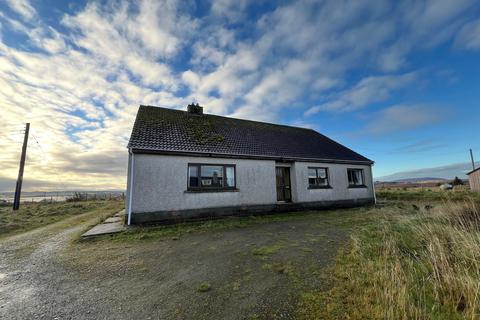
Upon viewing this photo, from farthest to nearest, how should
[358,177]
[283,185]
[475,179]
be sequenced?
[475,179]
[358,177]
[283,185]

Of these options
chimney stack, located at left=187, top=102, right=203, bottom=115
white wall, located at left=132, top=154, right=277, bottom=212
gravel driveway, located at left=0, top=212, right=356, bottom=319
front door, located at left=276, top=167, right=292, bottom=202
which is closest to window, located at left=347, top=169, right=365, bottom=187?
front door, located at left=276, top=167, right=292, bottom=202

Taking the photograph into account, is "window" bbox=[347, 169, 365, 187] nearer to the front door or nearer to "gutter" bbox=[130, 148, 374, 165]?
"gutter" bbox=[130, 148, 374, 165]

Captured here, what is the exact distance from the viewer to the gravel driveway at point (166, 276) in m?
2.88

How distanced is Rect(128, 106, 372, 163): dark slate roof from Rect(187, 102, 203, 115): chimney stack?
37 centimetres

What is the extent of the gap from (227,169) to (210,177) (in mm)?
1053

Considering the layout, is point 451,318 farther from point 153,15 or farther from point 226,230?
point 153,15

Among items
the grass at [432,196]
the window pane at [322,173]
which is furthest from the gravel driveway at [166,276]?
the grass at [432,196]

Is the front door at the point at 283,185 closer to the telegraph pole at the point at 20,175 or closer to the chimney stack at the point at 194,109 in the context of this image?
the chimney stack at the point at 194,109

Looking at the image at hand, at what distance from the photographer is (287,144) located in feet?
46.1

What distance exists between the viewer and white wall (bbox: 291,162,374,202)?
487 inches

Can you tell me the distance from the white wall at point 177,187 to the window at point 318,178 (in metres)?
3.90

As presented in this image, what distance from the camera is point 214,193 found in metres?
9.88

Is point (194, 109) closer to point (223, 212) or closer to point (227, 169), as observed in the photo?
point (227, 169)

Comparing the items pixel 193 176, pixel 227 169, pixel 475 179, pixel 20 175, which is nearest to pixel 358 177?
pixel 227 169
